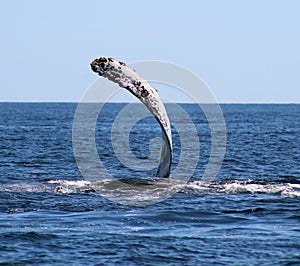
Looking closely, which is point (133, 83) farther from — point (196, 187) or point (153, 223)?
point (153, 223)

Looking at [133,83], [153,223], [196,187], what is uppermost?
[133,83]

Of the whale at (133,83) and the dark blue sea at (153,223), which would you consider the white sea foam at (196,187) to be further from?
the whale at (133,83)

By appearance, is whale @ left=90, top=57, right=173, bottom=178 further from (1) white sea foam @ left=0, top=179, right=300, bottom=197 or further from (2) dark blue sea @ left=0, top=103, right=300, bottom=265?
(2) dark blue sea @ left=0, top=103, right=300, bottom=265

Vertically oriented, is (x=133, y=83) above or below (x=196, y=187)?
above

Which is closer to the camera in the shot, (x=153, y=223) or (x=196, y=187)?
(x=153, y=223)

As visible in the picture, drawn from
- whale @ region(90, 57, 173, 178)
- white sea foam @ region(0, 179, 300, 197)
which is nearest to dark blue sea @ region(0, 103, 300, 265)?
white sea foam @ region(0, 179, 300, 197)

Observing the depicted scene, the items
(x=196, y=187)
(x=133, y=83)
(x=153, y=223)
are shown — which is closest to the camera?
(x=153, y=223)

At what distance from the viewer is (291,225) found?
2525 cm

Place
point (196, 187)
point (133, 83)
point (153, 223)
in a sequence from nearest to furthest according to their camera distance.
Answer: point (153, 223) < point (133, 83) < point (196, 187)

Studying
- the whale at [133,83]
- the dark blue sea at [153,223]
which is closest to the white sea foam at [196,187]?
the dark blue sea at [153,223]

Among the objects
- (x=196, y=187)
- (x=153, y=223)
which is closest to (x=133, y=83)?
(x=196, y=187)

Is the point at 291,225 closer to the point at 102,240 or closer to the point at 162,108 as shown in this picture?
the point at 102,240

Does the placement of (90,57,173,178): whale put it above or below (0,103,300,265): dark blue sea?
above

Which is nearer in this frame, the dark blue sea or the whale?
the dark blue sea
